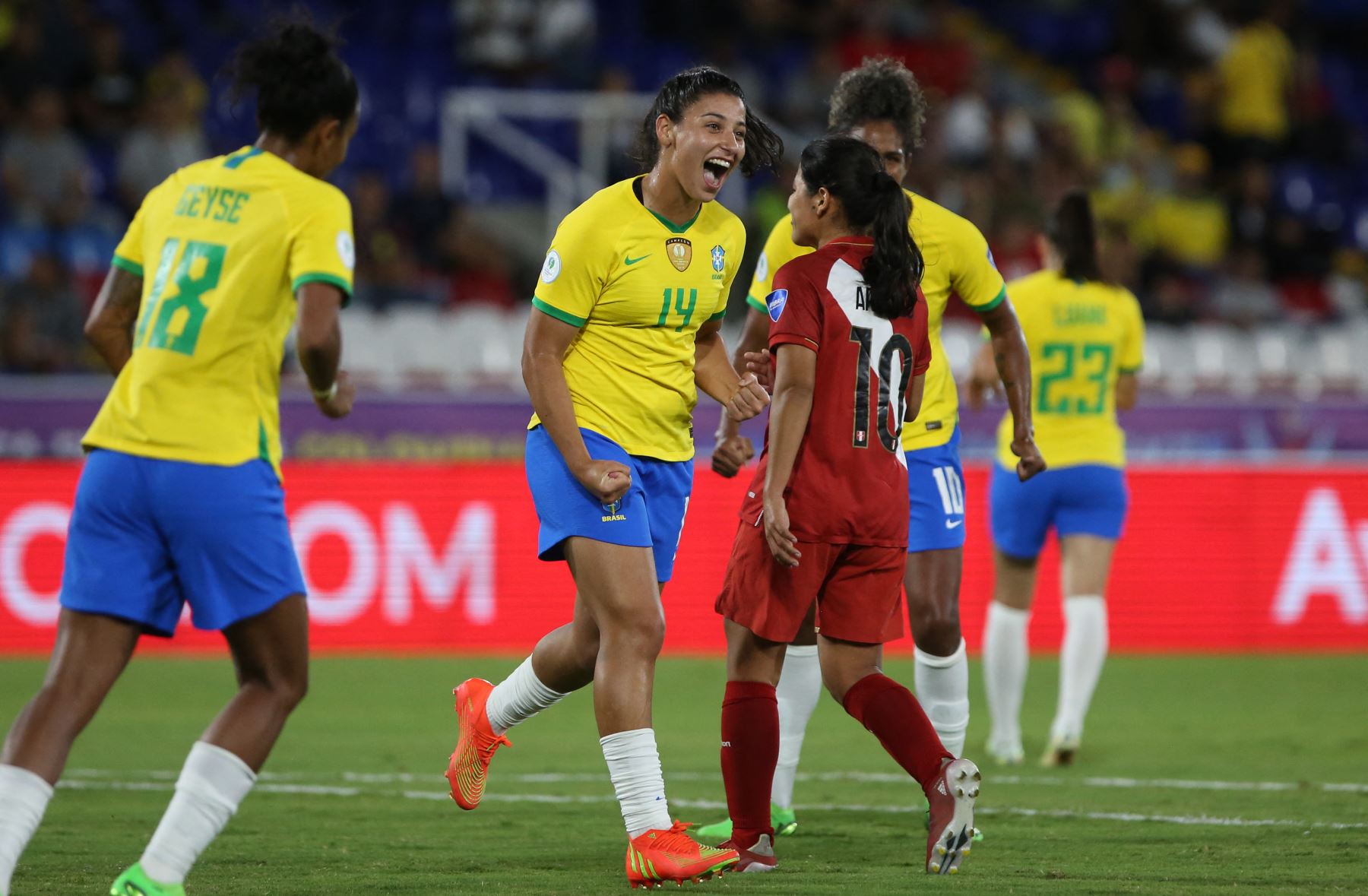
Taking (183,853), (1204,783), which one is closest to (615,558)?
(183,853)

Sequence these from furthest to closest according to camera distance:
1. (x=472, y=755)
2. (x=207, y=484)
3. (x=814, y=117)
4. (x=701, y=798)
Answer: (x=814, y=117), (x=701, y=798), (x=472, y=755), (x=207, y=484)

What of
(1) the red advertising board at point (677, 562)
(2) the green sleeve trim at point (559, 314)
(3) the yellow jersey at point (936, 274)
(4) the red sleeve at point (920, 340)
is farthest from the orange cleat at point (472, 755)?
(1) the red advertising board at point (677, 562)

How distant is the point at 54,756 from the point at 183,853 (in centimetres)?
38

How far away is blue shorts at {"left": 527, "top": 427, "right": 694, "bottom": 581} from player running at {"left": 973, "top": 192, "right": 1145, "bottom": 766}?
322cm

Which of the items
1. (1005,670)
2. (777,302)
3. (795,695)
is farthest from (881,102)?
(1005,670)

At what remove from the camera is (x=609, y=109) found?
17531mm

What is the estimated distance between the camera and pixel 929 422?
6.31m

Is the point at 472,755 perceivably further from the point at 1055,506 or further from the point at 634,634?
the point at 1055,506

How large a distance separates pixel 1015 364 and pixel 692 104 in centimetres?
169

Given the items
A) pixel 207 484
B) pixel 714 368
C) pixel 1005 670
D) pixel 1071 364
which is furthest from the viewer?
pixel 1071 364

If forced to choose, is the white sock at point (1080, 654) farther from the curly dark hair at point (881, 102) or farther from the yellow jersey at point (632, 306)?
the yellow jersey at point (632, 306)

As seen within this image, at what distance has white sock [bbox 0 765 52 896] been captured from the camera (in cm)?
406

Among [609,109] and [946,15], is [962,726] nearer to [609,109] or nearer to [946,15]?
[609,109]

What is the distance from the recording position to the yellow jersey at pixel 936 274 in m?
6.13
